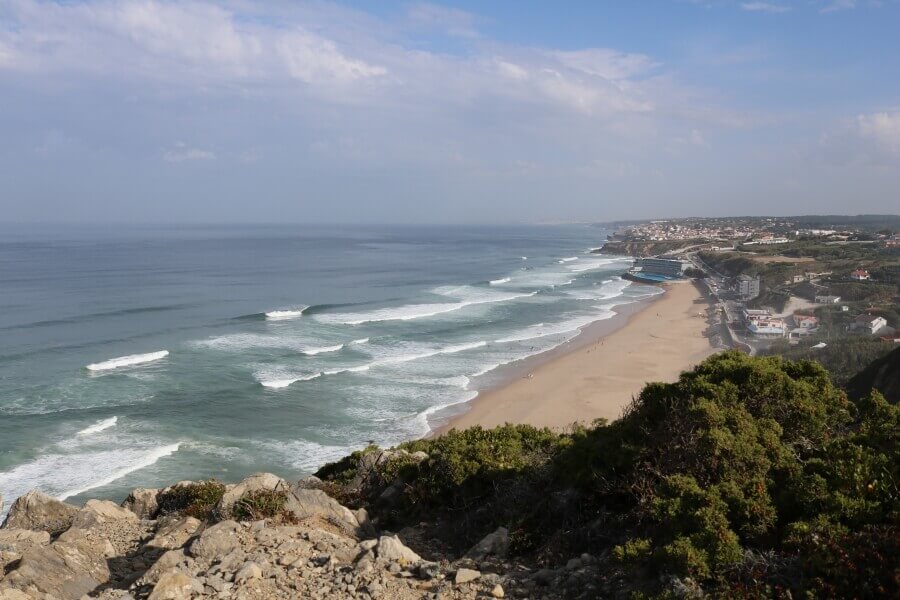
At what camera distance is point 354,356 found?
37156mm

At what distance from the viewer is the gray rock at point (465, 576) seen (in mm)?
6672

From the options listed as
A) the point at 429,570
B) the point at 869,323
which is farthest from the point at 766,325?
the point at 429,570

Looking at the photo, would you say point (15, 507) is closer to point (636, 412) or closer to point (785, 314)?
point (636, 412)

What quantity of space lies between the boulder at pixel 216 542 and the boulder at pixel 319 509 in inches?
56.4

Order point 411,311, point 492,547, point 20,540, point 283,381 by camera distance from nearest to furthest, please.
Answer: point 492,547 → point 20,540 → point 283,381 → point 411,311

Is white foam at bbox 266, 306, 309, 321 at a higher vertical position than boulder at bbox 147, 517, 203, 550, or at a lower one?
lower

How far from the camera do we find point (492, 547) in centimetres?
778

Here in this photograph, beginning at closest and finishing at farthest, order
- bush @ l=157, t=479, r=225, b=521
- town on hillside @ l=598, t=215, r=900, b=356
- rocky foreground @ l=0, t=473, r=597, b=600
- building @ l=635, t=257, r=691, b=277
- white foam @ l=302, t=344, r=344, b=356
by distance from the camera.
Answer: rocky foreground @ l=0, t=473, r=597, b=600
bush @ l=157, t=479, r=225, b=521
white foam @ l=302, t=344, r=344, b=356
town on hillside @ l=598, t=215, r=900, b=356
building @ l=635, t=257, r=691, b=277

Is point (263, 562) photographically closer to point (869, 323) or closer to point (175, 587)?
point (175, 587)

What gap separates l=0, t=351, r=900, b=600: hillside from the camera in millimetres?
5840

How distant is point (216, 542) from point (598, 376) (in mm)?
29842

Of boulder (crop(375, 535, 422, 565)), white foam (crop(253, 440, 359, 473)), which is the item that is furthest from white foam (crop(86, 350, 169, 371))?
boulder (crop(375, 535, 422, 565))

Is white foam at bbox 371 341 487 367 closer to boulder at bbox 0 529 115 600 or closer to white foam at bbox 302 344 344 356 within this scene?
white foam at bbox 302 344 344 356

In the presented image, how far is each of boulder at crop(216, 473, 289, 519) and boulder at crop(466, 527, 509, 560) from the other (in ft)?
10.6
